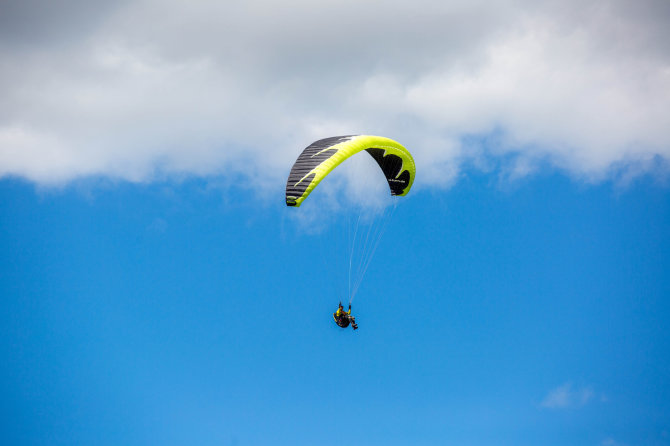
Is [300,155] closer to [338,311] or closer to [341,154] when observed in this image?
[341,154]

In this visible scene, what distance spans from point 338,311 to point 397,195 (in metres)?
10.7

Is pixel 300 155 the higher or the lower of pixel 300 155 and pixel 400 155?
the lower

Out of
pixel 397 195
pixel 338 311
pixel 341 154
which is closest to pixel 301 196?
pixel 341 154

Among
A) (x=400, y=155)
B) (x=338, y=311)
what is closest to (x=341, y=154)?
(x=400, y=155)

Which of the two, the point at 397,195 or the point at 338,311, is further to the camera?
the point at 397,195

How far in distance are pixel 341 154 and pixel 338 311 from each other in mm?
9671

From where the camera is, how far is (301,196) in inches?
1027

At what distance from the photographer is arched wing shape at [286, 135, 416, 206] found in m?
26.2

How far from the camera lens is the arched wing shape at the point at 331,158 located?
2623 centimetres

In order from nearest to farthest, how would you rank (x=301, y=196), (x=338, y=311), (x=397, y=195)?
1. (x=301, y=196)
2. (x=338, y=311)
3. (x=397, y=195)

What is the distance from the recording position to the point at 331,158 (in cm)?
2714

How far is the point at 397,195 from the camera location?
3709 centimetres

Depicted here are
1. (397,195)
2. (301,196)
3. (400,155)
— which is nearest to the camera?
(301,196)

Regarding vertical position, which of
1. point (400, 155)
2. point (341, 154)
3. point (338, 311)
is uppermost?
point (400, 155)
